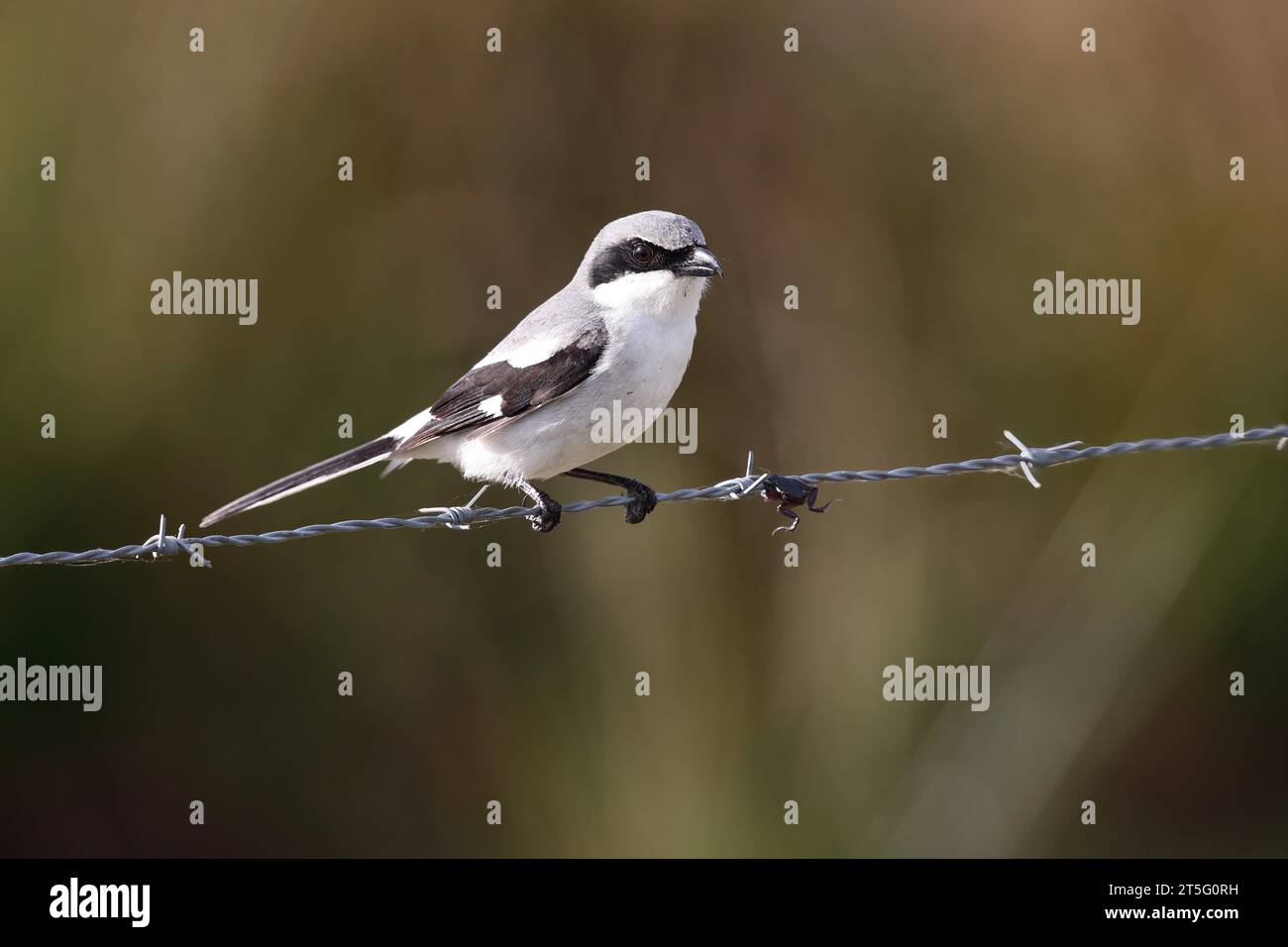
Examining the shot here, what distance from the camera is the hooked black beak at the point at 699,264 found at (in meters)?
4.64

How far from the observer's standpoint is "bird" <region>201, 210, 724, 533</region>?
15.1 ft

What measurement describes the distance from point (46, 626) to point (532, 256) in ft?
9.99

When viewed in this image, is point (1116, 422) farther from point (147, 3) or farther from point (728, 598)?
point (147, 3)

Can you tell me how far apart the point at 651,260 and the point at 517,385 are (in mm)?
671

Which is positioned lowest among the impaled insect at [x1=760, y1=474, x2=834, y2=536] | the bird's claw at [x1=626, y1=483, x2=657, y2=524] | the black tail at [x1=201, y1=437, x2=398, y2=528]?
the impaled insect at [x1=760, y1=474, x2=834, y2=536]

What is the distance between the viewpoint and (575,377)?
4598 millimetres

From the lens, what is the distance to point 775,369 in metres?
7.01

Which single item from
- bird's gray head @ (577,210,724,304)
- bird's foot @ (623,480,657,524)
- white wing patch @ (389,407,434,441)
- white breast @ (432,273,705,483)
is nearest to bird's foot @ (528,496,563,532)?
white breast @ (432,273,705,483)

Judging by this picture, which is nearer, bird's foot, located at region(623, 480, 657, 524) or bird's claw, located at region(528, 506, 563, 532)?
bird's claw, located at region(528, 506, 563, 532)

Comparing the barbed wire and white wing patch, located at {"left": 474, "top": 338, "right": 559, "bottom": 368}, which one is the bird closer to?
white wing patch, located at {"left": 474, "top": 338, "right": 559, "bottom": 368}

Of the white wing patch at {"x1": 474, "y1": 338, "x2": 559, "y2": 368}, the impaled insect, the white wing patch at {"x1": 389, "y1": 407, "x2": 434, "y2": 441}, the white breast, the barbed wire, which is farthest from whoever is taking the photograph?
the white wing patch at {"x1": 389, "y1": 407, "x2": 434, "y2": 441}

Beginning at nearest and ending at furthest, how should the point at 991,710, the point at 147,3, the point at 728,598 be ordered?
the point at 991,710, the point at 728,598, the point at 147,3

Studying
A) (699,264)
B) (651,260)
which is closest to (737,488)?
(699,264)

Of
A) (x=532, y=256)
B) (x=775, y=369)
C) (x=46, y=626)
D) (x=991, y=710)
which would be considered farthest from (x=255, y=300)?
(x=991, y=710)
